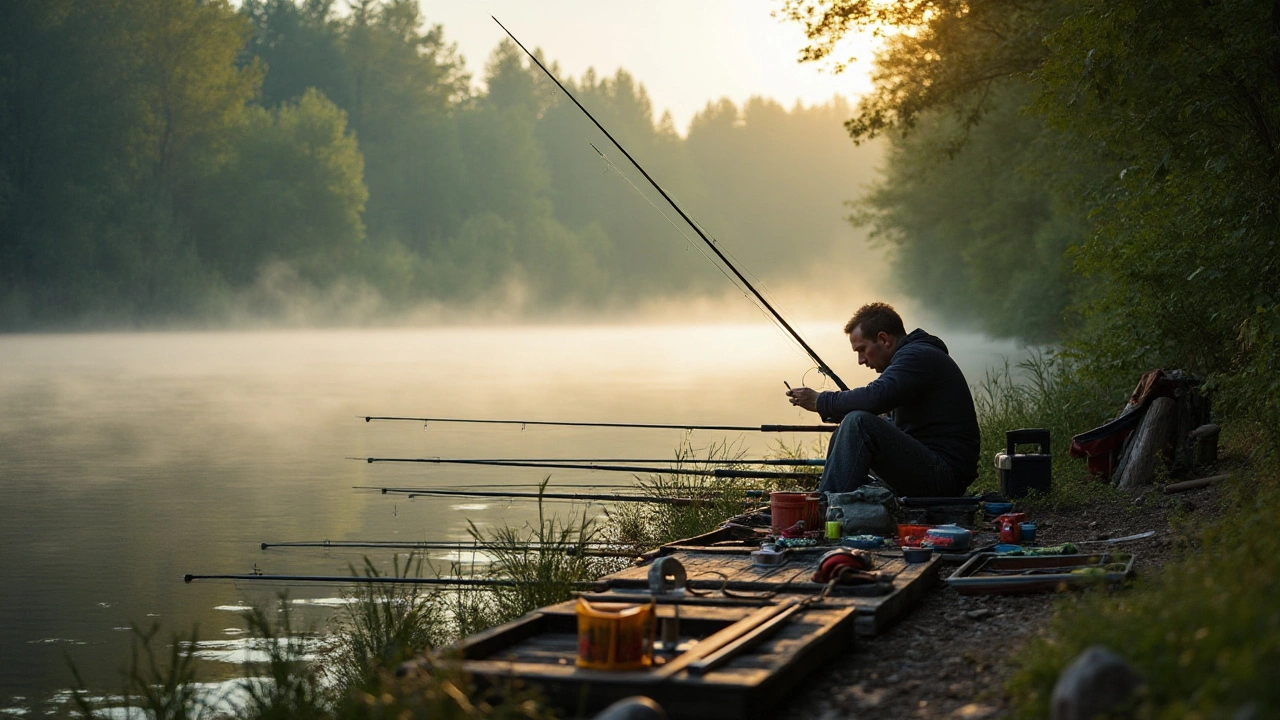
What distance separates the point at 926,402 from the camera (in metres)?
7.12

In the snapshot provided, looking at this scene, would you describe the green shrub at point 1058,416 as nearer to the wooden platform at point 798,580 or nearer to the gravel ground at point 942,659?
the gravel ground at point 942,659

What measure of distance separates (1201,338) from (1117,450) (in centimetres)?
149

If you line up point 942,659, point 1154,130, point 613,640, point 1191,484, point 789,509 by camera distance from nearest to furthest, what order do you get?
point 613,640 < point 942,659 < point 789,509 < point 1191,484 < point 1154,130

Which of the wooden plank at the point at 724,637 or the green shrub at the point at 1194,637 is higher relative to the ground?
the green shrub at the point at 1194,637

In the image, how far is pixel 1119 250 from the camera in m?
9.55

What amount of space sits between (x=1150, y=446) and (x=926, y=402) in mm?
1984

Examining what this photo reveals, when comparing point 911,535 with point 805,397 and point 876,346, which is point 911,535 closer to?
point 805,397

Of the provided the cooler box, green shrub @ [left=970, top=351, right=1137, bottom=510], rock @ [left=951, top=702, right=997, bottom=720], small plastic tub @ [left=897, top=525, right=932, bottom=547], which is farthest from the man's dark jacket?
rock @ [left=951, top=702, right=997, bottom=720]

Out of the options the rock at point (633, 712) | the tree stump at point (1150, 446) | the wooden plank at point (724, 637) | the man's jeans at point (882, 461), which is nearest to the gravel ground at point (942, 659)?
the wooden plank at point (724, 637)

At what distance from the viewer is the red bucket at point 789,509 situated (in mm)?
6605

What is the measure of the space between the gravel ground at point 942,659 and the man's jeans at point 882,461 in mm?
925

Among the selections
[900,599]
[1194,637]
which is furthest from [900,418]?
[1194,637]

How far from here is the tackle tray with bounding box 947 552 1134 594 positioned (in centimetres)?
514

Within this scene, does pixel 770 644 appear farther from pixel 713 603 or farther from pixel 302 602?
pixel 302 602
